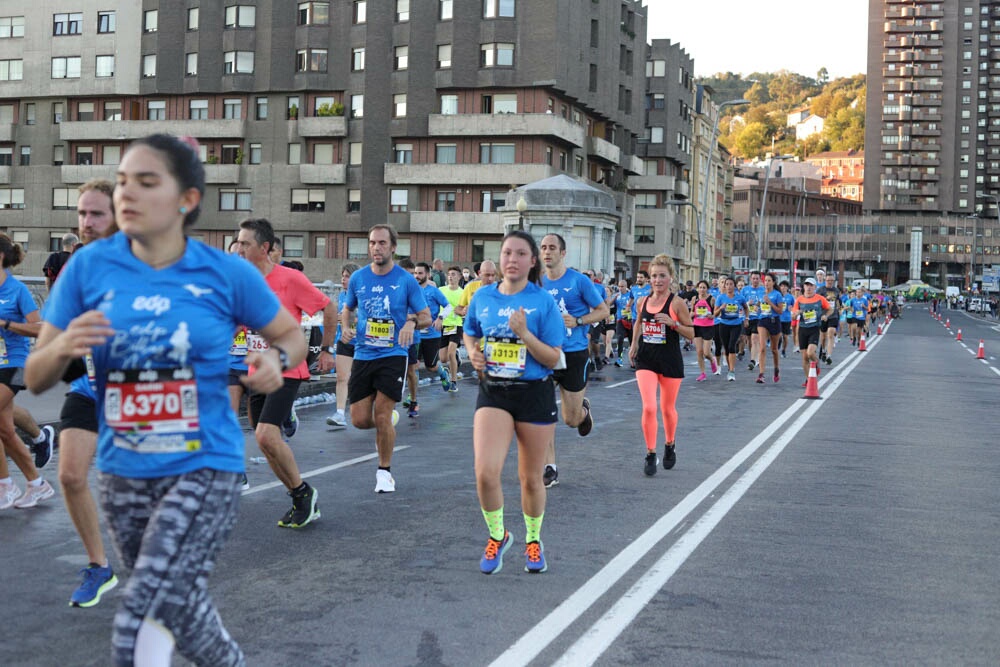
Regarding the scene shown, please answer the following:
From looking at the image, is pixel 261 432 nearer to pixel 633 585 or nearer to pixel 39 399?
pixel 633 585

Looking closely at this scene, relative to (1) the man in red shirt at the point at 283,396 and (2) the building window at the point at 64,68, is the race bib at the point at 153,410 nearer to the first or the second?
(1) the man in red shirt at the point at 283,396

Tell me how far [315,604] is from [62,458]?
136cm

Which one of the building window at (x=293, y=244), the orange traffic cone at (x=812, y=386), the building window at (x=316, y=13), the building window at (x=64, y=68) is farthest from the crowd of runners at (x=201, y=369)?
the building window at (x=64, y=68)

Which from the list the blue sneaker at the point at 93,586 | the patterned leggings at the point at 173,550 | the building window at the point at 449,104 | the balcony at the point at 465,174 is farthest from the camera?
the building window at the point at 449,104

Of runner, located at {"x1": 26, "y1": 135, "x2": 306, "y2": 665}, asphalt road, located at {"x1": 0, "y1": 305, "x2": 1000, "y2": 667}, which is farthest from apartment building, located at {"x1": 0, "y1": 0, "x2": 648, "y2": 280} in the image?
runner, located at {"x1": 26, "y1": 135, "x2": 306, "y2": 665}

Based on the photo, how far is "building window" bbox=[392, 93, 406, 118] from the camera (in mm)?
61312

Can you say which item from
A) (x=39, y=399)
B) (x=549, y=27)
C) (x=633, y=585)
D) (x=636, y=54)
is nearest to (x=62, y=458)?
(x=633, y=585)

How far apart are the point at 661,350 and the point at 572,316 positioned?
39.2 inches

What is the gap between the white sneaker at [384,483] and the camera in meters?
8.79

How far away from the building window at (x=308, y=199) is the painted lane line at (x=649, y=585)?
2127 inches

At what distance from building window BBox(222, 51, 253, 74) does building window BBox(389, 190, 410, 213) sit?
9.90 metres

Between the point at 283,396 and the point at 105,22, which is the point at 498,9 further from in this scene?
the point at 283,396

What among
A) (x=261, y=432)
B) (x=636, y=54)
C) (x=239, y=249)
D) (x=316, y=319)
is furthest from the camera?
(x=636, y=54)

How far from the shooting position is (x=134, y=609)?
128 inches
